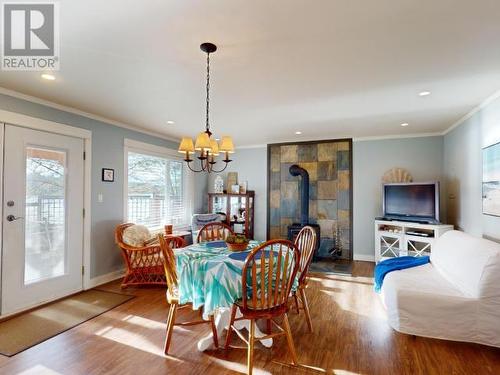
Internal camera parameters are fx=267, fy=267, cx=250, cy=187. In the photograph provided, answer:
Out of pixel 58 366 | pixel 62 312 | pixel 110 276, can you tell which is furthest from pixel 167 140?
pixel 58 366

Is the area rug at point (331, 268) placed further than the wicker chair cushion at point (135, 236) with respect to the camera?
Yes

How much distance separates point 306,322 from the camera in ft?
8.89

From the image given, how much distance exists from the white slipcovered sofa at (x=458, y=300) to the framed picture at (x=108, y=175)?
12.6 feet

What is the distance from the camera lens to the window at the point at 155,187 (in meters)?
4.43

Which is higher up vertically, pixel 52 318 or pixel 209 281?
pixel 209 281

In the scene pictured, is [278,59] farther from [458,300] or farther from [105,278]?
[105,278]

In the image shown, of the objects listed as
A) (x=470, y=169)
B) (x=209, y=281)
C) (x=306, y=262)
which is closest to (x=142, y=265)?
(x=209, y=281)

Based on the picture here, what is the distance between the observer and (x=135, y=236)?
12.2ft

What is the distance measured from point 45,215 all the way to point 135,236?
1.06 meters

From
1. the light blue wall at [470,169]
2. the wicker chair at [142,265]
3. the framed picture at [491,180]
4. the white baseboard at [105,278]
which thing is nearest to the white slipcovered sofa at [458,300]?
the framed picture at [491,180]

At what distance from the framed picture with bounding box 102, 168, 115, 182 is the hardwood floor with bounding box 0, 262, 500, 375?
1.91m

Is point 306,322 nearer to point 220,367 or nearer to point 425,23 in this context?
point 220,367

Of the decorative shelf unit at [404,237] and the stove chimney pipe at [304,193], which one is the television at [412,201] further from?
the stove chimney pipe at [304,193]

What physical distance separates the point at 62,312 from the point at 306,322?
2.62m
